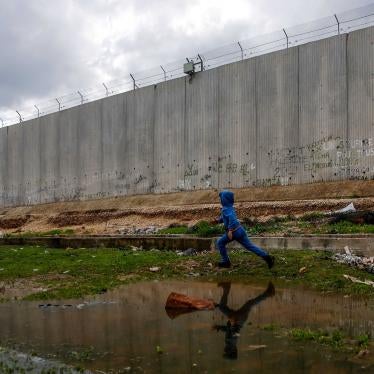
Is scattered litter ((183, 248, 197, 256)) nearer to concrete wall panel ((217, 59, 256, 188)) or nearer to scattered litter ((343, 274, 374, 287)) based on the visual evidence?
scattered litter ((343, 274, 374, 287))

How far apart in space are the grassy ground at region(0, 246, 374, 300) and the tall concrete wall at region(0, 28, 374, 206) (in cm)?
927

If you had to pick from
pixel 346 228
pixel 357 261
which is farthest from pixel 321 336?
pixel 346 228

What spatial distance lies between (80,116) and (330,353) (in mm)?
29227

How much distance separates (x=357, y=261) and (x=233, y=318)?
3.64m

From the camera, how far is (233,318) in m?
5.91

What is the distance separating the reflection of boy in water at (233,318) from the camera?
15.3 ft

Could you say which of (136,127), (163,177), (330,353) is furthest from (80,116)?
(330,353)

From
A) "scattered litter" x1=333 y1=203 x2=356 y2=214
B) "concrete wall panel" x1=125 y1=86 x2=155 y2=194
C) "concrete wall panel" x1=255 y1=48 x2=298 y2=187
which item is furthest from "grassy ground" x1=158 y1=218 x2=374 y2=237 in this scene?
"concrete wall panel" x1=125 y1=86 x2=155 y2=194

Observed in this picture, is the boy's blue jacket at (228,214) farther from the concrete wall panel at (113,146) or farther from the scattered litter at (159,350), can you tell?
the concrete wall panel at (113,146)

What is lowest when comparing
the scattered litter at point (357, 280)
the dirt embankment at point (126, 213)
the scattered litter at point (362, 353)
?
the scattered litter at point (362, 353)

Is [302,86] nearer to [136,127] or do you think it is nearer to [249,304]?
[136,127]

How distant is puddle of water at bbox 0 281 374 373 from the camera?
4262 mm

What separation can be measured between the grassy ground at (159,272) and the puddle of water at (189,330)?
0.63 meters

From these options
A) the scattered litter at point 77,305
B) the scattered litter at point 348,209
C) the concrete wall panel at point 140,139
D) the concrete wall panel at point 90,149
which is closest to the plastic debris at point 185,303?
the scattered litter at point 77,305
